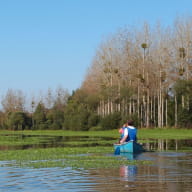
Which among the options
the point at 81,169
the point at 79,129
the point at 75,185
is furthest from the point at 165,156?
the point at 79,129

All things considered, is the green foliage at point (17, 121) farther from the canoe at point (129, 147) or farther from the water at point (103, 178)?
the water at point (103, 178)

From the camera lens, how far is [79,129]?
73.6 meters

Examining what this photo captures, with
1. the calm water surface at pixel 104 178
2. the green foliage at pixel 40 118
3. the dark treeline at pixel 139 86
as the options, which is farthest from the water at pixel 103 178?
the green foliage at pixel 40 118

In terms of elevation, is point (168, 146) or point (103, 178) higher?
point (168, 146)

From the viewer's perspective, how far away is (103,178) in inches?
595

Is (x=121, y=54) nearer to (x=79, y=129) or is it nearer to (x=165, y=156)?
(x=79, y=129)

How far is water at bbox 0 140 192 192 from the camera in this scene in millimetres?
13203

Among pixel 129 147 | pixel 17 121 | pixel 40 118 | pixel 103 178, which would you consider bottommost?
pixel 103 178

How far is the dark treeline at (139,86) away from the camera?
5775cm

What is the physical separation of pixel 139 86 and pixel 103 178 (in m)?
51.1

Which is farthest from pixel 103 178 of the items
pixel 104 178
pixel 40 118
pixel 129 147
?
pixel 40 118

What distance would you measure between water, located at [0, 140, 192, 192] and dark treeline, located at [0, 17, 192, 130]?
39.0 m

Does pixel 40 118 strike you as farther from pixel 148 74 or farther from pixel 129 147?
pixel 129 147

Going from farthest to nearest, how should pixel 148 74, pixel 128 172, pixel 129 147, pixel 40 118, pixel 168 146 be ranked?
pixel 40 118
pixel 148 74
pixel 168 146
pixel 129 147
pixel 128 172
